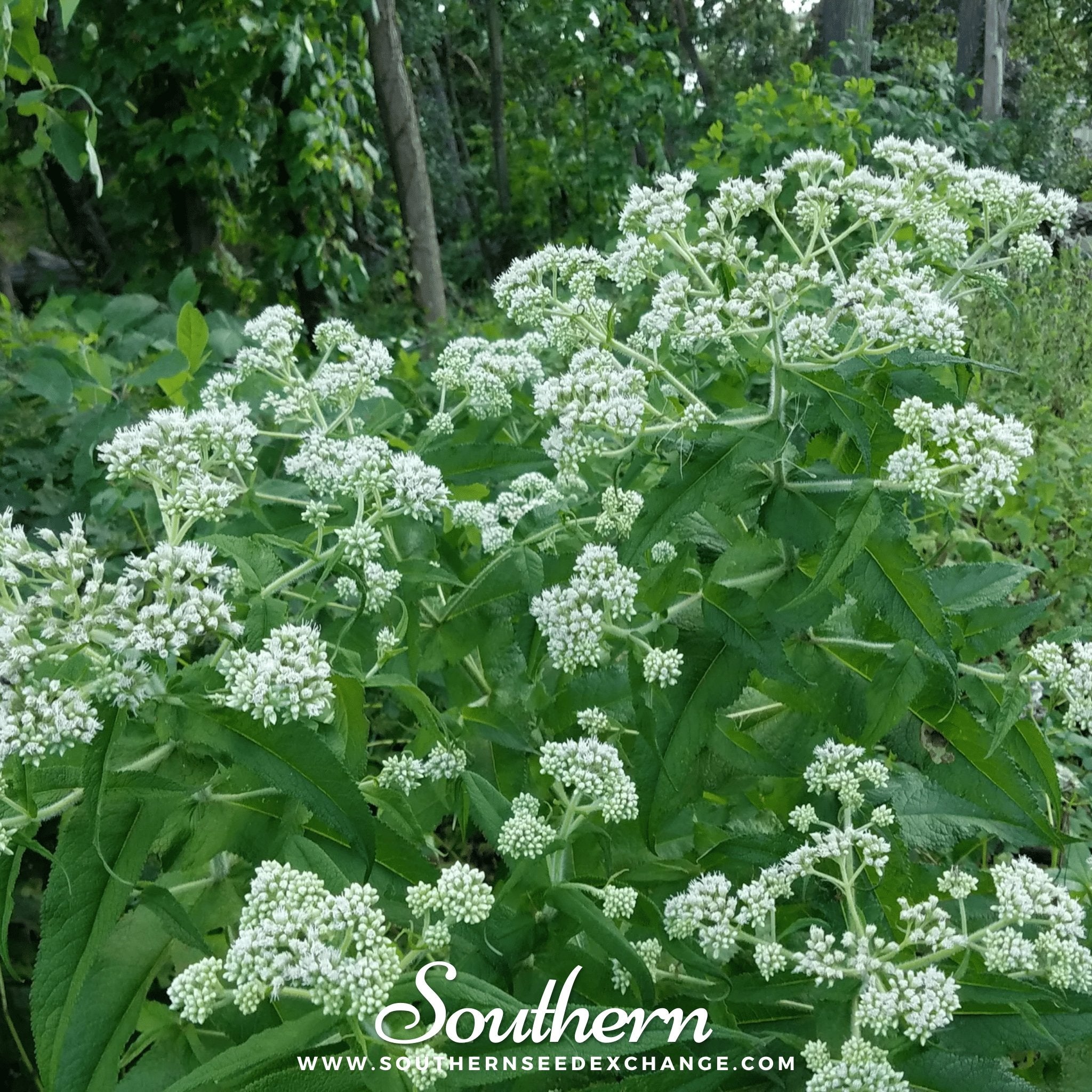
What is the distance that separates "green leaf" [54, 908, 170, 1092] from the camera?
64.9 inches

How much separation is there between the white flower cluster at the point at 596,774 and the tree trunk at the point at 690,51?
1252 cm

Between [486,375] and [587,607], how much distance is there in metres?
0.92

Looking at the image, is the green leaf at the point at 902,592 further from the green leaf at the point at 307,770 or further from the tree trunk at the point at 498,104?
the tree trunk at the point at 498,104

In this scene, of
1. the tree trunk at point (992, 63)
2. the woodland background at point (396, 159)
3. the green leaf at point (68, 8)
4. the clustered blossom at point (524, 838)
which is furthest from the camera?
the tree trunk at point (992, 63)

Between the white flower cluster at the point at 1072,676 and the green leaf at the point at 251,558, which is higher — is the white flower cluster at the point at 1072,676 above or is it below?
below

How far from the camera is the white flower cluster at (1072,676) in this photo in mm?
1818

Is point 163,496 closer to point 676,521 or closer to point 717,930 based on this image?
point 676,521

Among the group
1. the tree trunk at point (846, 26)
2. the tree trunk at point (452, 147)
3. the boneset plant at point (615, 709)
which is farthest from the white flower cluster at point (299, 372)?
the tree trunk at point (452, 147)

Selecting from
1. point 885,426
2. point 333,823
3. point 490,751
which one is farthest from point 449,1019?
point 885,426

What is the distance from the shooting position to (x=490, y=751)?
2.39 metres

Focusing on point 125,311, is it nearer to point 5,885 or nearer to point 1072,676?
point 5,885

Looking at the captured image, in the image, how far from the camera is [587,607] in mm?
1890

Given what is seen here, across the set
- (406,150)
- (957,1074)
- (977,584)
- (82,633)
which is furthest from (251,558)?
(406,150)

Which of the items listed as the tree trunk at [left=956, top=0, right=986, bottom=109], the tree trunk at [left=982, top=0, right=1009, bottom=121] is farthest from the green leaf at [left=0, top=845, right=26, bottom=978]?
the tree trunk at [left=956, top=0, right=986, bottom=109]
